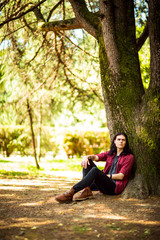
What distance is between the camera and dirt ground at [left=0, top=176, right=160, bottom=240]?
2.73 metres

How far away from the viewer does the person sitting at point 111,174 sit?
3.97 metres

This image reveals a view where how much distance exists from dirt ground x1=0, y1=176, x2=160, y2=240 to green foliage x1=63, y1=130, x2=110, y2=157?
8911mm

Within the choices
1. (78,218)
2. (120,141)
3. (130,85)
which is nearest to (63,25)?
(130,85)

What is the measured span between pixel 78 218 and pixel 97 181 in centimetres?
95

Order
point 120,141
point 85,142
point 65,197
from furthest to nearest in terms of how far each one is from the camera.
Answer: point 85,142, point 120,141, point 65,197

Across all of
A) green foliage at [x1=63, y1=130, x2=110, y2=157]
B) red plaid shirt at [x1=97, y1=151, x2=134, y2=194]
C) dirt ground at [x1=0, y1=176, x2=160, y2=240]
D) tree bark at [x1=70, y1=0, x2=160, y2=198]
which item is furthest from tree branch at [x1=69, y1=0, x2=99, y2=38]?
green foliage at [x1=63, y1=130, x2=110, y2=157]

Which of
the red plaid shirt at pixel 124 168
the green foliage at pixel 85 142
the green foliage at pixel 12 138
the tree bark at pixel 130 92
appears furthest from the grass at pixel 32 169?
the tree bark at pixel 130 92

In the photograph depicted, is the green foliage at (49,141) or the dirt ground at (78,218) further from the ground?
the green foliage at (49,141)

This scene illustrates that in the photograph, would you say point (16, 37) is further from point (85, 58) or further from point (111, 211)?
point (111, 211)

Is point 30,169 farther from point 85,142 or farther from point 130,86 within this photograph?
point 130,86

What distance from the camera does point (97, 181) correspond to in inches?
163

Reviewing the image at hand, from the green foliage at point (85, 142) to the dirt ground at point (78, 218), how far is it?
8.91 meters

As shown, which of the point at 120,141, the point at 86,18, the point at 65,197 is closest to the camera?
the point at 65,197

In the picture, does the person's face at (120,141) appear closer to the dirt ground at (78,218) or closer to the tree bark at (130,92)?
the tree bark at (130,92)
